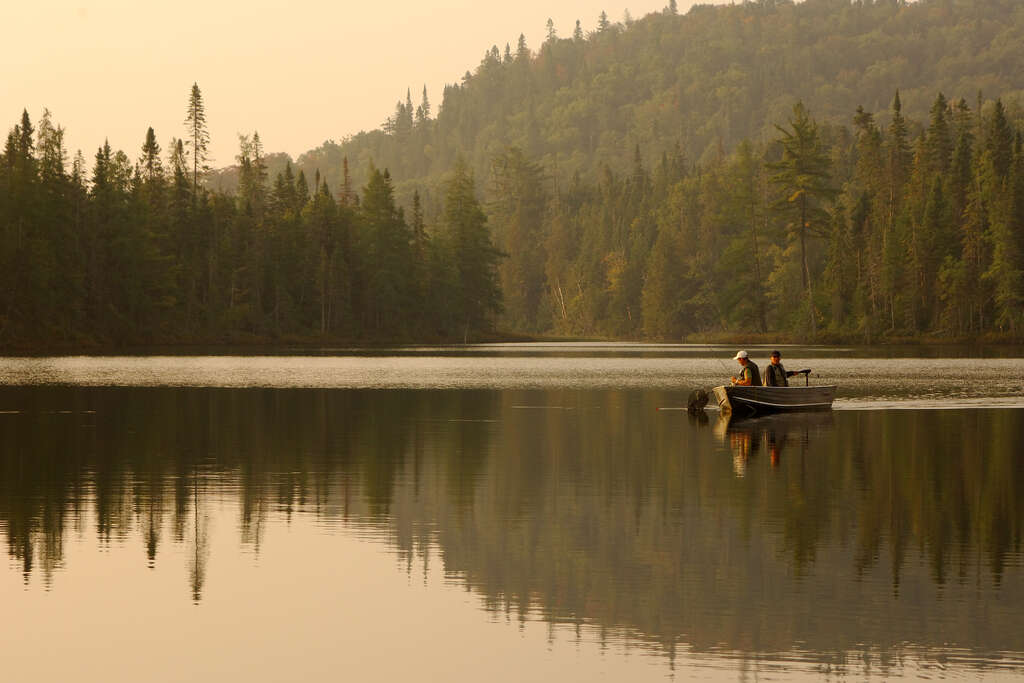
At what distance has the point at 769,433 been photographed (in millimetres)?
39312

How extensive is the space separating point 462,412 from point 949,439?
16783 millimetres

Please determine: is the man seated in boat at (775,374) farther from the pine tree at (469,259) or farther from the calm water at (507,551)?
the pine tree at (469,259)

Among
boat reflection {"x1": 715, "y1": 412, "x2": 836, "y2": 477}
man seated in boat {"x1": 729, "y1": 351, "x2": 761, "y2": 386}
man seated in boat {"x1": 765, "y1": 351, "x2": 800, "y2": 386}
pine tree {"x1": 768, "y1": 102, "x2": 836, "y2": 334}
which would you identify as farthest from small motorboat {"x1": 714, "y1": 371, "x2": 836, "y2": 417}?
pine tree {"x1": 768, "y1": 102, "x2": 836, "y2": 334}

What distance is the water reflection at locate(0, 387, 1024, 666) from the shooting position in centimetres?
1448

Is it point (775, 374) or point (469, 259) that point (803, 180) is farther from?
point (775, 374)

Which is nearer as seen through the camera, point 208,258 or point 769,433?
point 769,433

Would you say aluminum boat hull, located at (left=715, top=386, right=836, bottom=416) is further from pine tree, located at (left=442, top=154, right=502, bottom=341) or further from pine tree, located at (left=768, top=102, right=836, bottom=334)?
pine tree, located at (left=442, top=154, right=502, bottom=341)

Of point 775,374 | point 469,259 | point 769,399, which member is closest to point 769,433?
point 769,399

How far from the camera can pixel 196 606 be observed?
14859mm

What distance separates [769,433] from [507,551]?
22.7m

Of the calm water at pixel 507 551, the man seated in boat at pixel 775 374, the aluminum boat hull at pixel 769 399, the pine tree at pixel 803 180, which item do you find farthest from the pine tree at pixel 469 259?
the calm water at pixel 507 551

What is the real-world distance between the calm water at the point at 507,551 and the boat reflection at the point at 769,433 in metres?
0.27

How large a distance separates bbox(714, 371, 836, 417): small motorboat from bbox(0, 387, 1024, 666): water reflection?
8.94 feet

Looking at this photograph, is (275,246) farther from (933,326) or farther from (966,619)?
(966,619)
